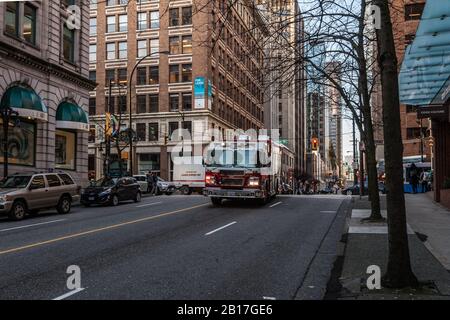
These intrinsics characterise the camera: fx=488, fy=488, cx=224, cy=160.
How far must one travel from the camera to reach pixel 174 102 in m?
60.1

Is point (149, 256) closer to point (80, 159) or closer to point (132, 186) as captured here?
point (132, 186)

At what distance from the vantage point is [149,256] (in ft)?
31.2

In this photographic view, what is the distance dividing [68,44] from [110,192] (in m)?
14.0

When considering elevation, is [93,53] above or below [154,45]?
below

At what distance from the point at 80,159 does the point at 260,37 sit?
79.3ft

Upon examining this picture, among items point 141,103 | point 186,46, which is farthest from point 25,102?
point 141,103

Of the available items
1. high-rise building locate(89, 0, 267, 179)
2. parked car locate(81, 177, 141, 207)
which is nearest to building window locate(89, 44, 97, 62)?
high-rise building locate(89, 0, 267, 179)

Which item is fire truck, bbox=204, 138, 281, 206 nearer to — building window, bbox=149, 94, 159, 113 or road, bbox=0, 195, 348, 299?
road, bbox=0, 195, 348, 299

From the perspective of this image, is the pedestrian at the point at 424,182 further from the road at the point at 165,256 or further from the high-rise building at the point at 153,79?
the high-rise building at the point at 153,79

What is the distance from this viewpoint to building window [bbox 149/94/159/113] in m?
61.0

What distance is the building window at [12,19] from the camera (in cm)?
2717

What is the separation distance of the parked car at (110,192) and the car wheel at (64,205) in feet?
11.7

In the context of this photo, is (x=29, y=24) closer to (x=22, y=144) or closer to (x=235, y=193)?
(x=22, y=144)
